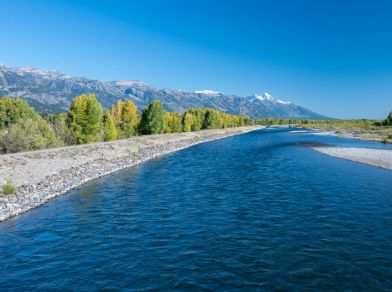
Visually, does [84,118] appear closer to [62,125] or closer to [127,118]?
[62,125]

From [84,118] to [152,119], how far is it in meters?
45.3

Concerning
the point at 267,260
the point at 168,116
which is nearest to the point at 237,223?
the point at 267,260

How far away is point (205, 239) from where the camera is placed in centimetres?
2250

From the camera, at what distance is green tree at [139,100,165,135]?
121 metres

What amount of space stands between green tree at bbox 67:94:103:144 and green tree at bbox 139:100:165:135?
136 feet

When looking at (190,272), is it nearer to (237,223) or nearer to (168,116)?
(237,223)

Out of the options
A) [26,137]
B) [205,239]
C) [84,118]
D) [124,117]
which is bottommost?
[205,239]

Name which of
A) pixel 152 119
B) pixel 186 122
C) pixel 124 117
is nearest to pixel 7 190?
pixel 124 117

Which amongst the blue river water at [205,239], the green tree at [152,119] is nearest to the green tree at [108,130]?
the green tree at [152,119]

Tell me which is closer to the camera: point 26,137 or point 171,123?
point 26,137

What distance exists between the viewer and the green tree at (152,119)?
12075 centimetres

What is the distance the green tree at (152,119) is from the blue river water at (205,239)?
81.9m

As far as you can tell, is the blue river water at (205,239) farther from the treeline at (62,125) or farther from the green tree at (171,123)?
the green tree at (171,123)

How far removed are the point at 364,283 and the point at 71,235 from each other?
62.1 ft
